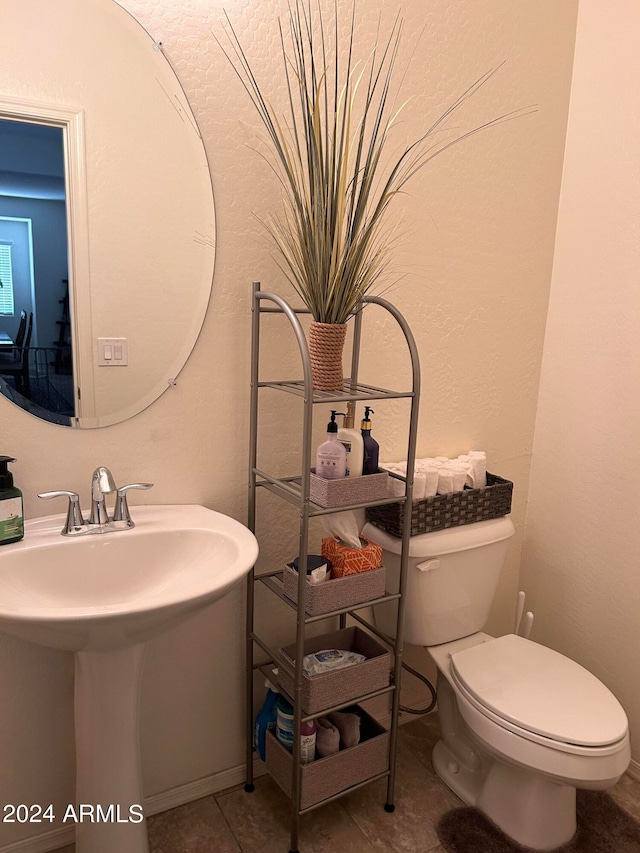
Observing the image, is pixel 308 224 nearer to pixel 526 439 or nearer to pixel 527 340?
pixel 527 340

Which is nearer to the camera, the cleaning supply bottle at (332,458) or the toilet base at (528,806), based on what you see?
the cleaning supply bottle at (332,458)

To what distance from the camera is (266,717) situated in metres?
1.65

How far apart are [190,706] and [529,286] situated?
157cm

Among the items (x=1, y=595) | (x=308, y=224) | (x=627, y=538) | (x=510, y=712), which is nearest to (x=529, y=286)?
(x=627, y=538)

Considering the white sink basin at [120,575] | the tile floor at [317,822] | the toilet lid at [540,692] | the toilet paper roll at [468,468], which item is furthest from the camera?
the toilet paper roll at [468,468]

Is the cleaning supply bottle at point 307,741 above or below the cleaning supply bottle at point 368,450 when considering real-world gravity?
below

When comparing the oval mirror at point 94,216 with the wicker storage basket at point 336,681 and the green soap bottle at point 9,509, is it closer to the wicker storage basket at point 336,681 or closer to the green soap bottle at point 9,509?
the green soap bottle at point 9,509

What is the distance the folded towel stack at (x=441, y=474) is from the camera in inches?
66.6

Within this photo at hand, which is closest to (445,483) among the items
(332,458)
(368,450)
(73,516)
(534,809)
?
(368,450)

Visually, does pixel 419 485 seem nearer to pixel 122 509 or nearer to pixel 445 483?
pixel 445 483

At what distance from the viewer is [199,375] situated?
1.52m

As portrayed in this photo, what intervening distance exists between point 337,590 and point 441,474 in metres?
0.48

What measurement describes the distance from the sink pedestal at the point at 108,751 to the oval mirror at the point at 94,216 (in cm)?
52

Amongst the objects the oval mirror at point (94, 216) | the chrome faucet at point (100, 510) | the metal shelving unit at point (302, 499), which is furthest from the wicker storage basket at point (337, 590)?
the oval mirror at point (94, 216)
